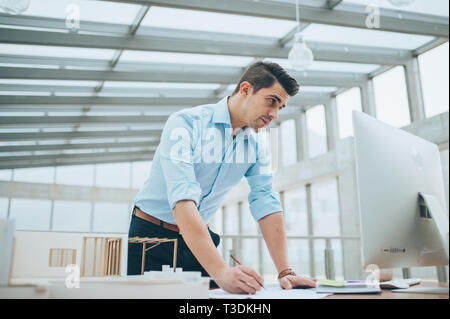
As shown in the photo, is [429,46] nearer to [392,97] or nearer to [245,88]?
[392,97]

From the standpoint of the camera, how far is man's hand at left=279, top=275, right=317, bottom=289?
1.08 m

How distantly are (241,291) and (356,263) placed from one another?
4.81 m

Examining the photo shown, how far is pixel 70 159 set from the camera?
336 centimetres

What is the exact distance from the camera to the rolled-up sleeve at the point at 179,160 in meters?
0.98

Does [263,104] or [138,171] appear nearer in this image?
[263,104]

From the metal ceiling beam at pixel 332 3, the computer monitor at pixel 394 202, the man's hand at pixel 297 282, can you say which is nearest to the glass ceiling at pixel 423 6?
the metal ceiling beam at pixel 332 3

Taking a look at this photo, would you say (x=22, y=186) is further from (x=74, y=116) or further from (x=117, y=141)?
(x=117, y=141)

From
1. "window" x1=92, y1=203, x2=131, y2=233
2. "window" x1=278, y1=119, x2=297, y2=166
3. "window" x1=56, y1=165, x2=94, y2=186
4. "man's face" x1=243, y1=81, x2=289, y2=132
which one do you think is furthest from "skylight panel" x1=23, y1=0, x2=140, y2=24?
"window" x1=278, y1=119, x2=297, y2=166

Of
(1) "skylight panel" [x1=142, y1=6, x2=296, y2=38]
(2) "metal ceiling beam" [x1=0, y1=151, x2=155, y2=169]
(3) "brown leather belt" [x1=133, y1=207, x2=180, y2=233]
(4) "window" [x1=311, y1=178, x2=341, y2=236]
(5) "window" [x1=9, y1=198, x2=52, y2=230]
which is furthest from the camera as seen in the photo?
(4) "window" [x1=311, y1=178, x2=341, y2=236]

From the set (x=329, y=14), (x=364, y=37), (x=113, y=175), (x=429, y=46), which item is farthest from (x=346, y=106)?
(x=113, y=175)

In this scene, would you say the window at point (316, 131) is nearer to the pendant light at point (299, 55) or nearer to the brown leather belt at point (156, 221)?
the pendant light at point (299, 55)

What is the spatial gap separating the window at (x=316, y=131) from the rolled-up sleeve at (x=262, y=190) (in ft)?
16.9

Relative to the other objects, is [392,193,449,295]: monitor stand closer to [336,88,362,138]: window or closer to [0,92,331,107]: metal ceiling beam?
[0,92,331,107]: metal ceiling beam

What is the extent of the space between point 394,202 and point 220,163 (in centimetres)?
51
